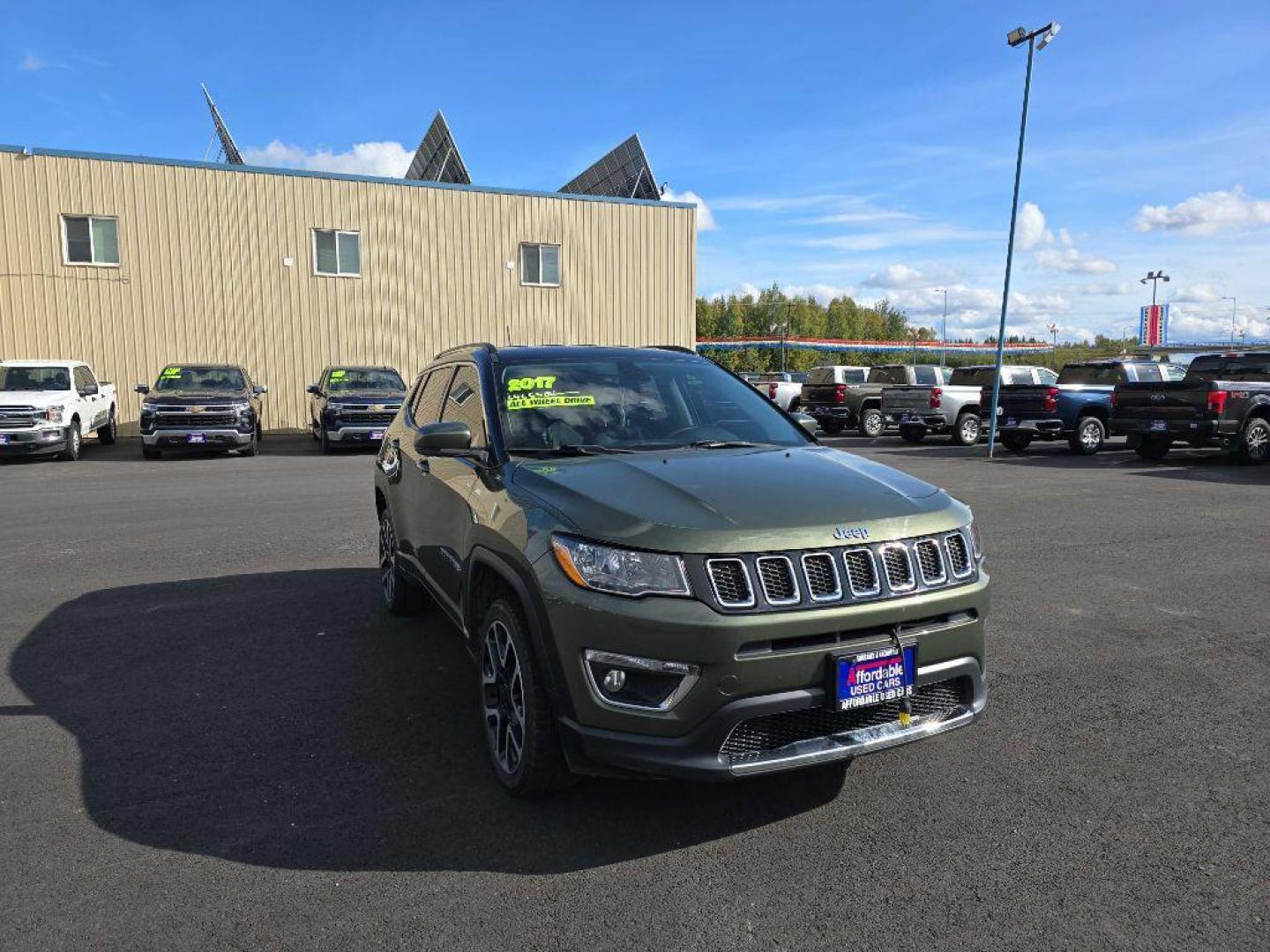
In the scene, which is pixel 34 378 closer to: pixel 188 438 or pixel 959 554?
pixel 188 438

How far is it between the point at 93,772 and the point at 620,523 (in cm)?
242

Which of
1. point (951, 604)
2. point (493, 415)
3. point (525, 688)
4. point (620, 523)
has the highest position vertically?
point (493, 415)

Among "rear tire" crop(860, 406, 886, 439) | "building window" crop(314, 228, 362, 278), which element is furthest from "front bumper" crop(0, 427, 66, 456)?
"rear tire" crop(860, 406, 886, 439)

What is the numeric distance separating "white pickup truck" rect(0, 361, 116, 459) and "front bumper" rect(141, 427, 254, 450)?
1253 millimetres

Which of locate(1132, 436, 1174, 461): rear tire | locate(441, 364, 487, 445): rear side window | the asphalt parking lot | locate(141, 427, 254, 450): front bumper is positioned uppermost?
locate(441, 364, 487, 445): rear side window

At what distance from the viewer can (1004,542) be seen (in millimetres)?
8359

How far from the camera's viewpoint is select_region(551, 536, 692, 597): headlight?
2.83 meters

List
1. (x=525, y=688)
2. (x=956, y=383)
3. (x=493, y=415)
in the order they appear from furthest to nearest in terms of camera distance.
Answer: (x=956, y=383)
(x=493, y=415)
(x=525, y=688)

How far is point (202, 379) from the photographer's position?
58.0 ft

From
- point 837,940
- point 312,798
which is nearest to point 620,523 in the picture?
point 837,940

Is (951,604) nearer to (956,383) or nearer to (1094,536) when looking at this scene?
(1094,536)

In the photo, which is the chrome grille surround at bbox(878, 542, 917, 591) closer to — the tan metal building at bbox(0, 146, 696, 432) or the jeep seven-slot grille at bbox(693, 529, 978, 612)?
the jeep seven-slot grille at bbox(693, 529, 978, 612)

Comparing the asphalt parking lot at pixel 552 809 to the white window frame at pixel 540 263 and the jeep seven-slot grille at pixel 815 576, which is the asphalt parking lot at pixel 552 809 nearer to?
the jeep seven-slot grille at pixel 815 576

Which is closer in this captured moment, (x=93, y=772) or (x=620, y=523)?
(x=620, y=523)
